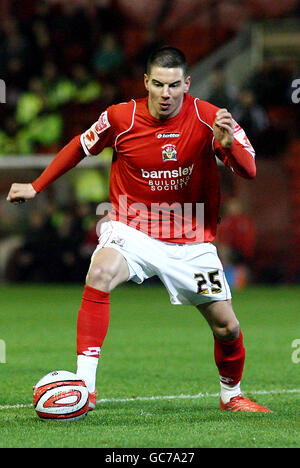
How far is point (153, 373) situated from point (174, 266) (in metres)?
1.79

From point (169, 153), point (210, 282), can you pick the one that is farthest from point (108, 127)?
point (210, 282)

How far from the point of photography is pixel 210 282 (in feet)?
17.7

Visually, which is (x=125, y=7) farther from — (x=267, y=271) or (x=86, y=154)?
(x=86, y=154)

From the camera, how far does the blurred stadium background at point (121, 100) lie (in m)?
15.0

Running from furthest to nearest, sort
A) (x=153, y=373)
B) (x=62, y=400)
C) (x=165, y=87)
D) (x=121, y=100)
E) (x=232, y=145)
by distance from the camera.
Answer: (x=121, y=100)
(x=153, y=373)
(x=165, y=87)
(x=232, y=145)
(x=62, y=400)

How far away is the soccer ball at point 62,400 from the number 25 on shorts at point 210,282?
88cm

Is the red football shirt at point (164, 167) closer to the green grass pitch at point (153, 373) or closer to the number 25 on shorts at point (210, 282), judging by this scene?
the number 25 on shorts at point (210, 282)

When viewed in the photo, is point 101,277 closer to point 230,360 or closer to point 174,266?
point 174,266

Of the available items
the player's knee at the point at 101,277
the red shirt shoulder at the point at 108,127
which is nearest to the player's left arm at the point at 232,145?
the red shirt shoulder at the point at 108,127

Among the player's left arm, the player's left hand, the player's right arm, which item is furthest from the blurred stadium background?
the player's left hand

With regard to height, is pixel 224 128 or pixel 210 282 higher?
pixel 224 128

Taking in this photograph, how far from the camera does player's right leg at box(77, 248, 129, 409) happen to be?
517 cm

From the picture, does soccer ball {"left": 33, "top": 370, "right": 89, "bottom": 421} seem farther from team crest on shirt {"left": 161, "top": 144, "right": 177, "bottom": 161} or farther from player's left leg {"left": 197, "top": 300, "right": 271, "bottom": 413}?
team crest on shirt {"left": 161, "top": 144, "right": 177, "bottom": 161}
